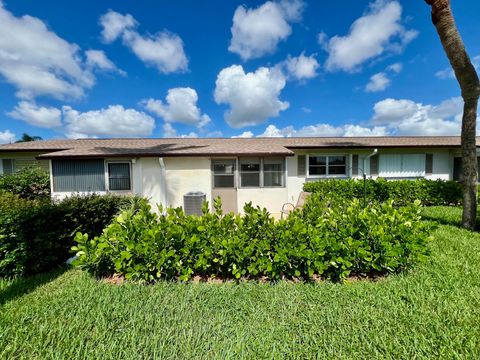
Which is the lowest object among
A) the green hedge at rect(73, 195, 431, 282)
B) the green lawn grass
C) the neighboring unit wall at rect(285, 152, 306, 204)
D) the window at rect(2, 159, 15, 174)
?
the green lawn grass

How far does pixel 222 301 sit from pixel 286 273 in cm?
121

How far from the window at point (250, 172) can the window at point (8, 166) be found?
43.7ft

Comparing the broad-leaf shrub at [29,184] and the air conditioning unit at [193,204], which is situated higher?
the broad-leaf shrub at [29,184]

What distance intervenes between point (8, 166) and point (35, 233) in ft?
39.9

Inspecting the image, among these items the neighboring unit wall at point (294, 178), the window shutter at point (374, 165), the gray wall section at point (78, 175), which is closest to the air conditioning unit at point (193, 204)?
the gray wall section at point (78, 175)

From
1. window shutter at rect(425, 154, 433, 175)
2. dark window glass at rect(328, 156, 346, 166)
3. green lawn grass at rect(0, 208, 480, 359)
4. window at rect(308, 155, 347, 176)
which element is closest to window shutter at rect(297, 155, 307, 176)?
window at rect(308, 155, 347, 176)

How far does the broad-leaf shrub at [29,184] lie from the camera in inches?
355

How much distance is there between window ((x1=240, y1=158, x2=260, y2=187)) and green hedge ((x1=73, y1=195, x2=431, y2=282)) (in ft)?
18.2

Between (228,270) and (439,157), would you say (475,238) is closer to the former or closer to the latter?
(228,270)

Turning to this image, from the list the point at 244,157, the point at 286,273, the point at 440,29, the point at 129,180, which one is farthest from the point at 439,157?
the point at 129,180

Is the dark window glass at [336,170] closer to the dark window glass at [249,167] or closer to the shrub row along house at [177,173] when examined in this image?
the shrub row along house at [177,173]

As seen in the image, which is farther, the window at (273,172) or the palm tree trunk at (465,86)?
the window at (273,172)

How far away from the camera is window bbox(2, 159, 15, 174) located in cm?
1119

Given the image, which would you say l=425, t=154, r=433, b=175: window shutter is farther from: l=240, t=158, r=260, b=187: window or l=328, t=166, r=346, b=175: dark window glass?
l=240, t=158, r=260, b=187: window
